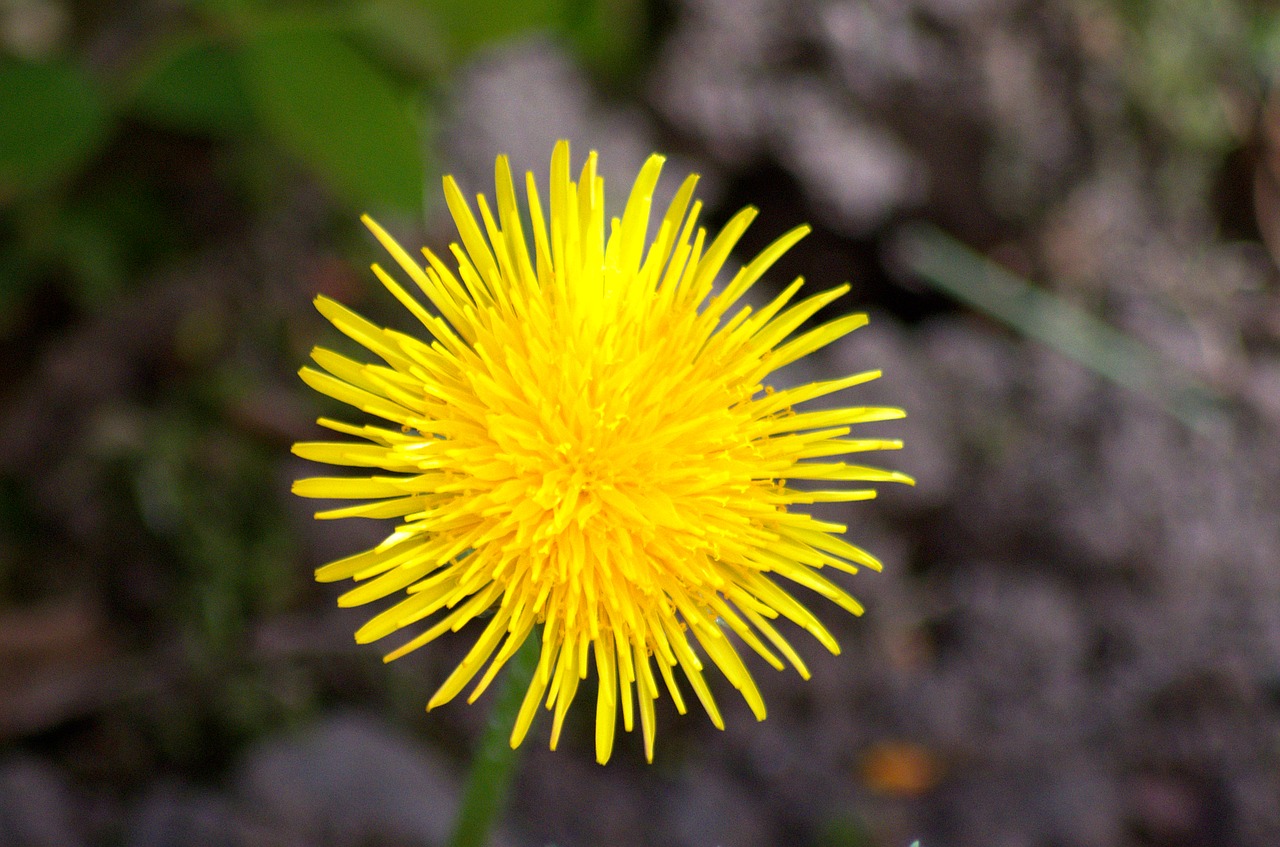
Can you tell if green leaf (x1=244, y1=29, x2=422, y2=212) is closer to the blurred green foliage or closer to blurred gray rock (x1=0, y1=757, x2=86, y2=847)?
the blurred green foliage

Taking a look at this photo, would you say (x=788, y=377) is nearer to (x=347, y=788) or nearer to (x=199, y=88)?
(x=347, y=788)

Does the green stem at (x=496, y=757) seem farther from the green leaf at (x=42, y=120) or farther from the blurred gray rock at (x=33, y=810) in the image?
the green leaf at (x=42, y=120)

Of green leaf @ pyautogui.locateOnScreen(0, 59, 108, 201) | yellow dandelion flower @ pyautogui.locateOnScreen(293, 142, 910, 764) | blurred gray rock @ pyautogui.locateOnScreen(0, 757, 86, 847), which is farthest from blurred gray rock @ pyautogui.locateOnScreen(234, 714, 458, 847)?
green leaf @ pyautogui.locateOnScreen(0, 59, 108, 201)

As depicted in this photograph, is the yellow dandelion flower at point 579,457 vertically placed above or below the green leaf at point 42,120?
below

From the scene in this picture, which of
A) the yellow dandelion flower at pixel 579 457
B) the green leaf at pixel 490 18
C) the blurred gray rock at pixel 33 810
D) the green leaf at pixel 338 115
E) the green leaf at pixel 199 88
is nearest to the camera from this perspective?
the yellow dandelion flower at pixel 579 457

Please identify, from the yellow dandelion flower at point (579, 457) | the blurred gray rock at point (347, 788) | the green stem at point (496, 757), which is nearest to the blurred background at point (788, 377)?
the blurred gray rock at point (347, 788)

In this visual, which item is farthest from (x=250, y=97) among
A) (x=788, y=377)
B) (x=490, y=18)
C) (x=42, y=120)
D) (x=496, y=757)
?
(x=496, y=757)

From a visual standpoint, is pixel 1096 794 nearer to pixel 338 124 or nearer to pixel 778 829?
pixel 778 829
